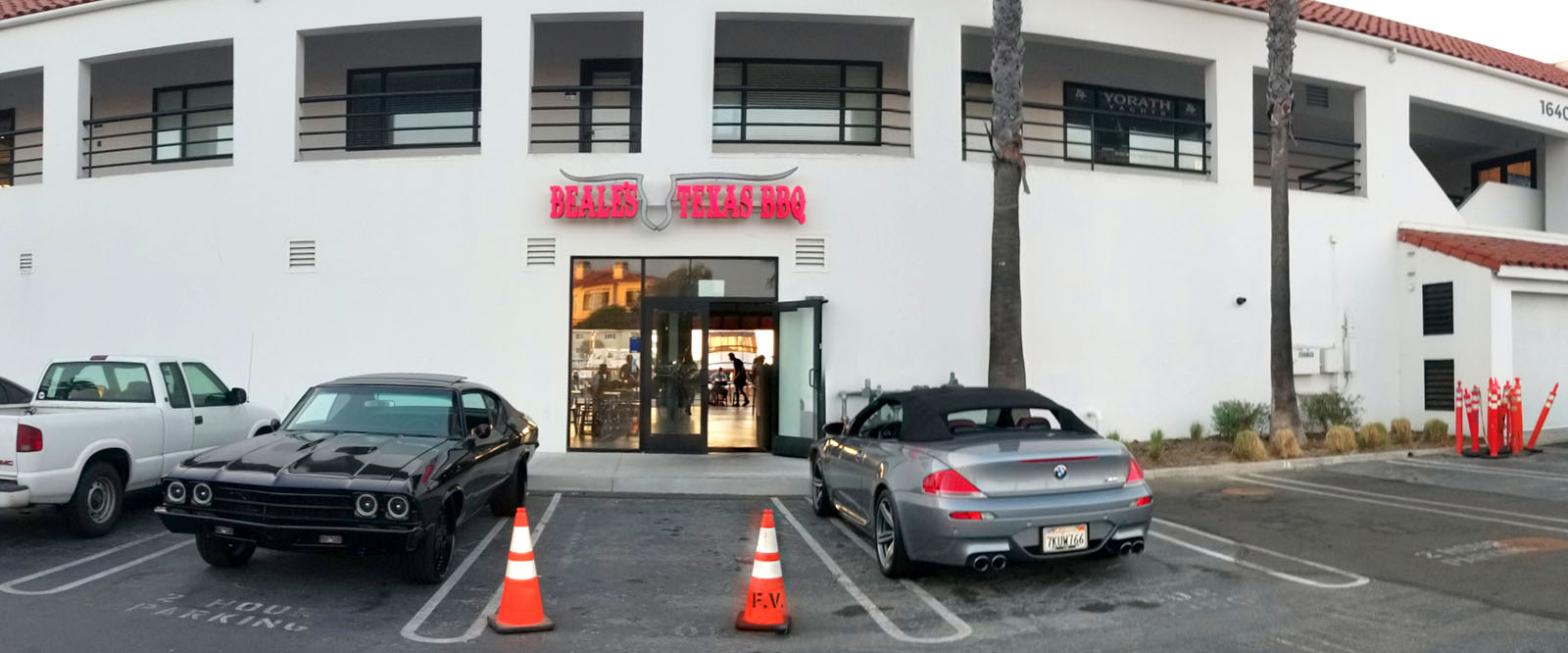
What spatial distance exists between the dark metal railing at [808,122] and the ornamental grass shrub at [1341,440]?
7.81 m

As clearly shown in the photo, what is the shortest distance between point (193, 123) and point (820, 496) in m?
14.8

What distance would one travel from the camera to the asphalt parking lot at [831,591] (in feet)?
19.0

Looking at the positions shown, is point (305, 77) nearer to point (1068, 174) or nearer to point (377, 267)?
point (377, 267)

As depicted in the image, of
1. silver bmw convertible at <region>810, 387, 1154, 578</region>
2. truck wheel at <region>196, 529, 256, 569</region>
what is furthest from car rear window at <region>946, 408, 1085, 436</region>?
truck wheel at <region>196, 529, 256, 569</region>

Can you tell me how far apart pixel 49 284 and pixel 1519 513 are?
20885mm

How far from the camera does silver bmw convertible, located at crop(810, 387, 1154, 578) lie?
6.61 m

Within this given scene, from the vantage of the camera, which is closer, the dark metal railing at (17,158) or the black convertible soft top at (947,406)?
the black convertible soft top at (947,406)

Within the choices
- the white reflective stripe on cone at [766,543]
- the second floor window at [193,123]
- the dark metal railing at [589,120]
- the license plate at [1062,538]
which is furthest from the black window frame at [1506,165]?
the second floor window at [193,123]

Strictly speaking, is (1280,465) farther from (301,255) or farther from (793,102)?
(301,255)

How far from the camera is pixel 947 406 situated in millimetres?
7664

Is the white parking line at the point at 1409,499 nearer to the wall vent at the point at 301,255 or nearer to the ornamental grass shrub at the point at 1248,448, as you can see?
the ornamental grass shrub at the point at 1248,448

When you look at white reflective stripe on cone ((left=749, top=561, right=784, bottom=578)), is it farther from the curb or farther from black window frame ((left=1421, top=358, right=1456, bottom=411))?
black window frame ((left=1421, top=358, right=1456, bottom=411))

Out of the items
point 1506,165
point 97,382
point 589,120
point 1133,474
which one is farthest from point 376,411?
point 1506,165

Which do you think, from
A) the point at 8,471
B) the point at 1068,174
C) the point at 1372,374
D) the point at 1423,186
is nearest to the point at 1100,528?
the point at 8,471
